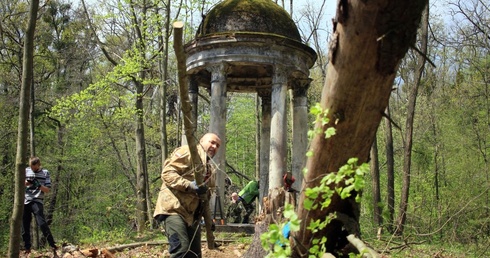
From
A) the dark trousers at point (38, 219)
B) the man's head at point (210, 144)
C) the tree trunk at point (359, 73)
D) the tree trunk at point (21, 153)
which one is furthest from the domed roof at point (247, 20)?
the tree trunk at point (359, 73)

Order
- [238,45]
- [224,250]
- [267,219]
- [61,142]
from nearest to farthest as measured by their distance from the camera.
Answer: [267,219] → [224,250] → [238,45] → [61,142]

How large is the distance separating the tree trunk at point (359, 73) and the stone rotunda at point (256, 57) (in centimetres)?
779

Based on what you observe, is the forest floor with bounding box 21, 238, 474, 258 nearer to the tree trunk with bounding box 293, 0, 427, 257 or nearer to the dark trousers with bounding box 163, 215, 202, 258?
the dark trousers with bounding box 163, 215, 202, 258

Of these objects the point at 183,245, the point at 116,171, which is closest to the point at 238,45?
the point at 183,245

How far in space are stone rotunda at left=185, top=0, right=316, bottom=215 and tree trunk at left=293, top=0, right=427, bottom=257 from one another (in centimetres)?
779

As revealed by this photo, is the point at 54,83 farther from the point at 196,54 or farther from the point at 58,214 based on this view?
the point at 196,54

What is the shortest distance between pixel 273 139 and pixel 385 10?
28.2ft

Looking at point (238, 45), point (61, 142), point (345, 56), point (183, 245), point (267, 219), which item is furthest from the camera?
point (61, 142)

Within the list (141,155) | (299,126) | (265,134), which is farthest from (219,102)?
(141,155)

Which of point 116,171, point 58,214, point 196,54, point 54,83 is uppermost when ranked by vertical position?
point 54,83

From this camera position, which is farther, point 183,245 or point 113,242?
point 113,242

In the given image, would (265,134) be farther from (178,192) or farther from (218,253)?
(178,192)

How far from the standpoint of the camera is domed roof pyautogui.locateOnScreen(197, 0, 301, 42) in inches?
413

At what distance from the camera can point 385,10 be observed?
1533 millimetres
